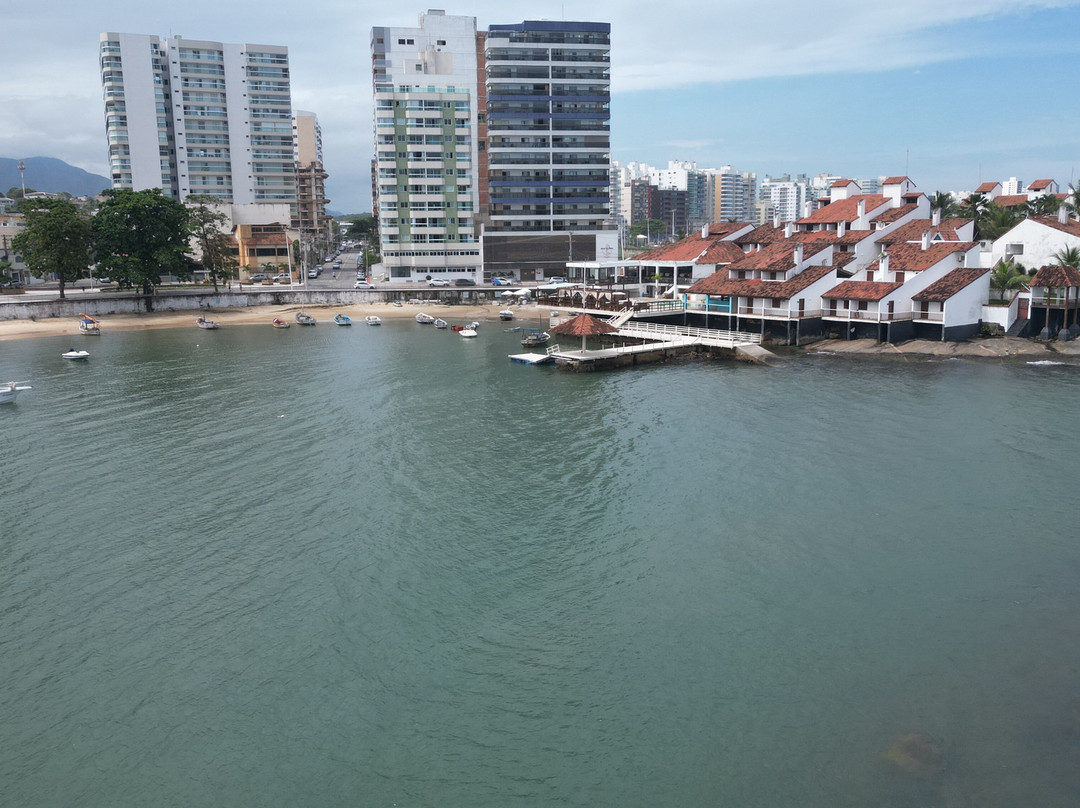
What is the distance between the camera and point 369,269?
539 feet

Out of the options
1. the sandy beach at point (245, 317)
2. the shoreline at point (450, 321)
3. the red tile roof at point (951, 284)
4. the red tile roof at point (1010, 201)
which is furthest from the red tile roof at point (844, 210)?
the sandy beach at point (245, 317)

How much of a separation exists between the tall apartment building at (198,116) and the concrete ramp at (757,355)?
411 ft

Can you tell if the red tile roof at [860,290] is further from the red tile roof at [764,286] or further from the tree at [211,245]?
the tree at [211,245]

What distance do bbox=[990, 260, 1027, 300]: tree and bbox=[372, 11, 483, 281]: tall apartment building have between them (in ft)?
268

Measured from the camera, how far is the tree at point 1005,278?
74.6 metres

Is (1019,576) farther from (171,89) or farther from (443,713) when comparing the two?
(171,89)

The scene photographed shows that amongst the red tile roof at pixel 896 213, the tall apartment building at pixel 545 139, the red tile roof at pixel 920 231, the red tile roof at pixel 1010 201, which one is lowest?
the red tile roof at pixel 920 231

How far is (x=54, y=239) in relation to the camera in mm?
102625

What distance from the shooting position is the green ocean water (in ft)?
63.9

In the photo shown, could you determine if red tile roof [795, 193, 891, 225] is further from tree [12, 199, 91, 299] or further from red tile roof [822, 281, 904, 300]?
tree [12, 199, 91, 299]

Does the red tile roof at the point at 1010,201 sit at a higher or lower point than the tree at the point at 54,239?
higher

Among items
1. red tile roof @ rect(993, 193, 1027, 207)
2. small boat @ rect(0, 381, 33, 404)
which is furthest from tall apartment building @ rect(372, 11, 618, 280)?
small boat @ rect(0, 381, 33, 404)

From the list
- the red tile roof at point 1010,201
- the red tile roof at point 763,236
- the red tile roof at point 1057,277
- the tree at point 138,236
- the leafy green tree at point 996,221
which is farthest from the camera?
the tree at point 138,236

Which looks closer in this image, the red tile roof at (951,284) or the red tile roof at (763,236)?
the red tile roof at (951,284)
